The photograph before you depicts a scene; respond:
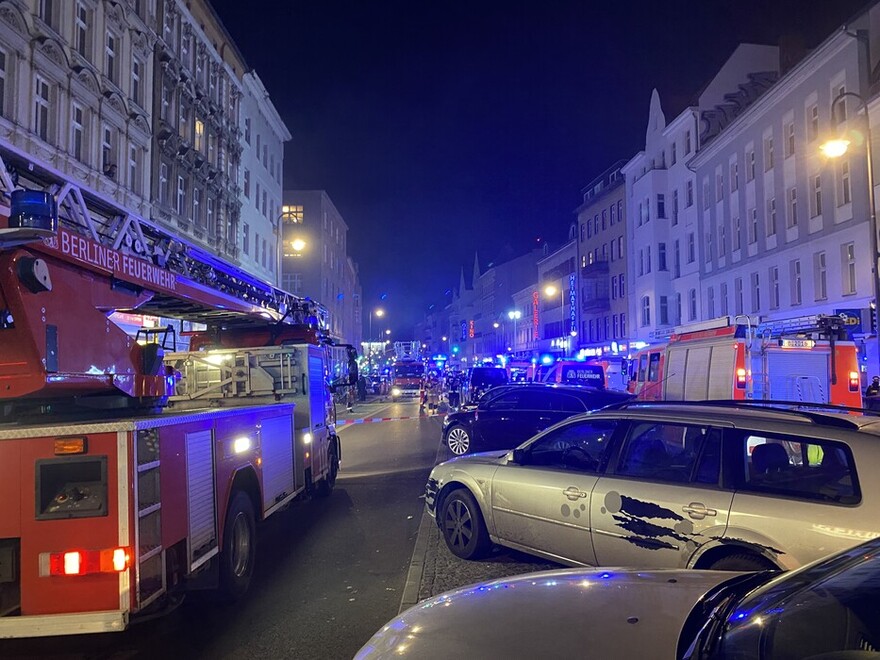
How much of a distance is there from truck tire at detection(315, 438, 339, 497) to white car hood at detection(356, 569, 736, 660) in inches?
281

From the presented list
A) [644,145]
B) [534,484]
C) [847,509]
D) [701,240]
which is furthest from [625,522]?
[644,145]

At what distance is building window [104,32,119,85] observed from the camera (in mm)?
21141

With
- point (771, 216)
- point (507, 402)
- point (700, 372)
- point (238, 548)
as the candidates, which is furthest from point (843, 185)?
point (238, 548)

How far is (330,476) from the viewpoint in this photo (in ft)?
34.1

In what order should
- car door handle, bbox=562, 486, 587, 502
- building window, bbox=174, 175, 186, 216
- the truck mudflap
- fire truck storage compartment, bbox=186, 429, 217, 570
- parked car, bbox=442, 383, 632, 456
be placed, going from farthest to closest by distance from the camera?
building window, bbox=174, 175, 186, 216 < parked car, bbox=442, 383, 632, 456 < car door handle, bbox=562, 486, 587, 502 < fire truck storage compartment, bbox=186, 429, 217, 570 < the truck mudflap

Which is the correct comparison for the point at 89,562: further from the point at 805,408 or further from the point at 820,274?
the point at 820,274

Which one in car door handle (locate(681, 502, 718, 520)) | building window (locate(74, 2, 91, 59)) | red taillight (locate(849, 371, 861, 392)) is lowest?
car door handle (locate(681, 502, 718, 520))

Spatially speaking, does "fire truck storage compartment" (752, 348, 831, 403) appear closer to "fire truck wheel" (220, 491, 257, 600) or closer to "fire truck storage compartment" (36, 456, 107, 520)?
"fire truck wheel" (220, 491, 257, 600)

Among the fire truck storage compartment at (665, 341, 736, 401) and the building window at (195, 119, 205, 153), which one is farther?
the building window at (195, 119, 205, 153)

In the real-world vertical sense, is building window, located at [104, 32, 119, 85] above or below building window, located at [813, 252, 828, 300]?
above

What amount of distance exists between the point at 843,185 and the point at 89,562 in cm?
2533

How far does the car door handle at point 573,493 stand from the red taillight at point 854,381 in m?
9.63

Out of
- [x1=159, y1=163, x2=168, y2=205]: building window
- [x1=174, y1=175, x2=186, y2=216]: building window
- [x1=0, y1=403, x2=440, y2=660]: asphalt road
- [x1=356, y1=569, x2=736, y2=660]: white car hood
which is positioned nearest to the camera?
[x1=356, y1=569, x2=736, y2=660]: white car hood

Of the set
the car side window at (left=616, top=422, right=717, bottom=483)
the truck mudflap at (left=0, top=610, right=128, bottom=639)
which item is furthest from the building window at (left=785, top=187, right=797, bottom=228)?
the truck mudflap at (left=0, top=610, right=128, bottom=639)
